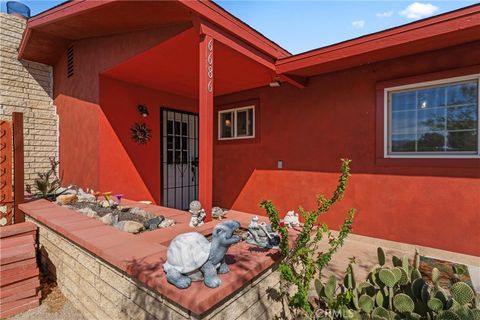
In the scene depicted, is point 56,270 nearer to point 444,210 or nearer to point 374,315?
point 374,315

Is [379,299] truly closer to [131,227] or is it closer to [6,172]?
[131,227]

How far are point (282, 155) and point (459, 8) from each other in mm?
3399

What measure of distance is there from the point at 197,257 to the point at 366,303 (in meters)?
1.38

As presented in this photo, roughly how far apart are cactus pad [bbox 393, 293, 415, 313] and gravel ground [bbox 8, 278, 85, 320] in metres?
3.06

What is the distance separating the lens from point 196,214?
9.79 ft

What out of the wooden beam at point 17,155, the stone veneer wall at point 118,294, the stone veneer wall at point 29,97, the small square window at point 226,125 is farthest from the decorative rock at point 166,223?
the stone veneer wall at point 29,97

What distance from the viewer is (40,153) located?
622 centimetres

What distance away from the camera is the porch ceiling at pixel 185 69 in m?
3.72

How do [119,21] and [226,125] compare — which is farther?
[226,125]

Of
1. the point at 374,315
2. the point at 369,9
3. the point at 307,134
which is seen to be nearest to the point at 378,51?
the point at 369,9

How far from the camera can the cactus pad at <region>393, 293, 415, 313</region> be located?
5.94 ft

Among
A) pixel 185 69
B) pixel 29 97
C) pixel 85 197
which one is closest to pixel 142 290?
pixel 85 197

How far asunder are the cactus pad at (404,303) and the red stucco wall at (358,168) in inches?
97.6

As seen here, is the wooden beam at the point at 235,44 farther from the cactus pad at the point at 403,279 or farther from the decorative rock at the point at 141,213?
the cactus pad at the point at 403,279
